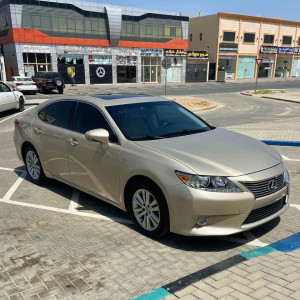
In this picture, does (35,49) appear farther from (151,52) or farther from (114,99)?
(114,99)

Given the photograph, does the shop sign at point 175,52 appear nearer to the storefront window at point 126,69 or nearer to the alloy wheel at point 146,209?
the storefront window at point 126,69

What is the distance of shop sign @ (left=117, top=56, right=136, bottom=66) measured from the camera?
4434 cm

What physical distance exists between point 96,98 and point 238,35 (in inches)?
2159

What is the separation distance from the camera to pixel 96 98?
498cm

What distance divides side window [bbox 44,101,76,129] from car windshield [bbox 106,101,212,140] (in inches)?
34.5

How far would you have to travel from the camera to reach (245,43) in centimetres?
5516

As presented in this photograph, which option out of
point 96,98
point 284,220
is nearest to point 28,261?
point 96,98

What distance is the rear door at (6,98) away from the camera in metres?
13.9

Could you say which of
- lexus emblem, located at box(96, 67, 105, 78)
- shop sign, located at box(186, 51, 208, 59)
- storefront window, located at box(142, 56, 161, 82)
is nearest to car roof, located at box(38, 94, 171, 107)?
lexus emblem, located at box(96, 67, 105, 78)

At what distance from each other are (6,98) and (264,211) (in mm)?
13347

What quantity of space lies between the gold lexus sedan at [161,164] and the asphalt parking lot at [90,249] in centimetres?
30

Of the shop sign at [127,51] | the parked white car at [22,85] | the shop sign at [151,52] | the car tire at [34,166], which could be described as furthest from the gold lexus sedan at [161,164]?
the shop sign at [151,52]

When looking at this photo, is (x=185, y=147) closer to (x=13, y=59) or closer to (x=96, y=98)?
(x=96, y=98)

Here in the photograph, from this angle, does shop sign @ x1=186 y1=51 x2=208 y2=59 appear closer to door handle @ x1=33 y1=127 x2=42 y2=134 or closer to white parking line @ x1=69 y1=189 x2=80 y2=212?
door handle @ x1=33 y1=127 x2=42 y2=134
